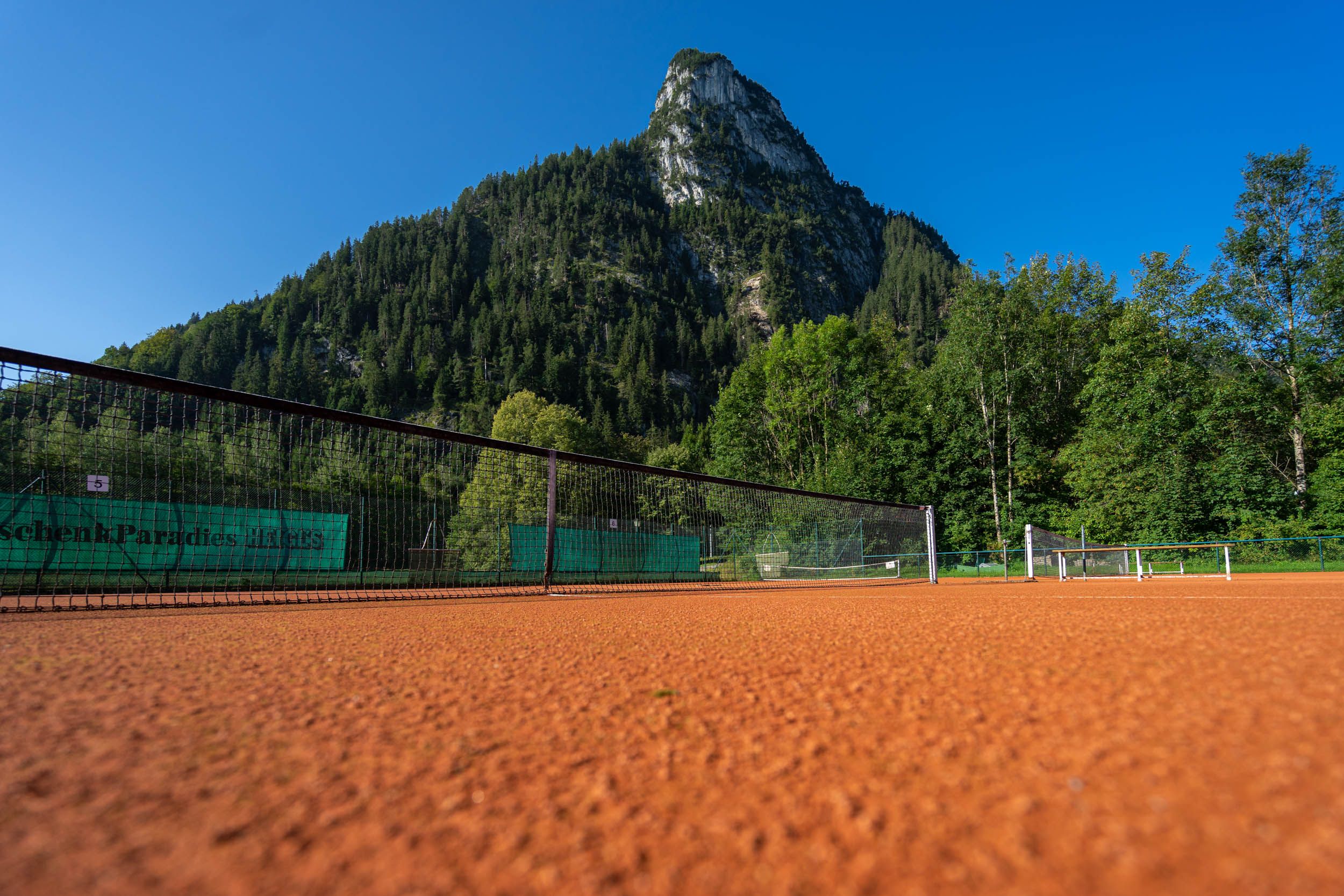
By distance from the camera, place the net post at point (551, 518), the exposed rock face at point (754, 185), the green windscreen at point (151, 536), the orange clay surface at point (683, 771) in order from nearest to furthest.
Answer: the orange clay surface at point (683, 771) < the green windscreen at point (151, 536) < the net post at point (551, 518) < the exposed rock face at point (754, 185)

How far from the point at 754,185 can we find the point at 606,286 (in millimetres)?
56267

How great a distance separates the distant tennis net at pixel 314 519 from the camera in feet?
24.4

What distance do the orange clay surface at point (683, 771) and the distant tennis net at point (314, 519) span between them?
5.33m

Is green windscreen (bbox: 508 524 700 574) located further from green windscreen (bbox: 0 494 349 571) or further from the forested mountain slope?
the forested mountain slope

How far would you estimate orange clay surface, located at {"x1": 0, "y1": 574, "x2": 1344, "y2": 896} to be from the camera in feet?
3.25

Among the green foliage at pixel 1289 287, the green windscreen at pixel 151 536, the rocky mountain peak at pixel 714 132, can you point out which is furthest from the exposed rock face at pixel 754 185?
the green windscreen at pixel 151 536

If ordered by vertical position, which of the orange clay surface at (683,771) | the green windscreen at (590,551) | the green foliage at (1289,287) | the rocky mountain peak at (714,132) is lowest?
the green windscreen at (590,551)

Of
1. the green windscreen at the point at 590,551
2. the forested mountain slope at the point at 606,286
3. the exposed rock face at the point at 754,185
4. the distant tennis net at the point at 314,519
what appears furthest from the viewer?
the exposed rock face at the point at 754,185

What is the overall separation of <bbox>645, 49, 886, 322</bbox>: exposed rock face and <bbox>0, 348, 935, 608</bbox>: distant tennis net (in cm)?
11946

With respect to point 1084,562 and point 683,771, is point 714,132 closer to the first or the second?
point 1084,562

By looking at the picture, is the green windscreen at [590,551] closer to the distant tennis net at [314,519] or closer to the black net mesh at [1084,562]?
the distant tennis net at [314,519]

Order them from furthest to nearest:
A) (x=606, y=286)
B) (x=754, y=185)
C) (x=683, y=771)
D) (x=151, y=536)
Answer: (x=754, y=185), (x=606, y=286), (x=151, y=536), (x=683, y=771)

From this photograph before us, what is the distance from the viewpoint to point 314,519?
41.3 ft

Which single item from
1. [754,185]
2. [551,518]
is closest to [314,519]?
[551,518]
